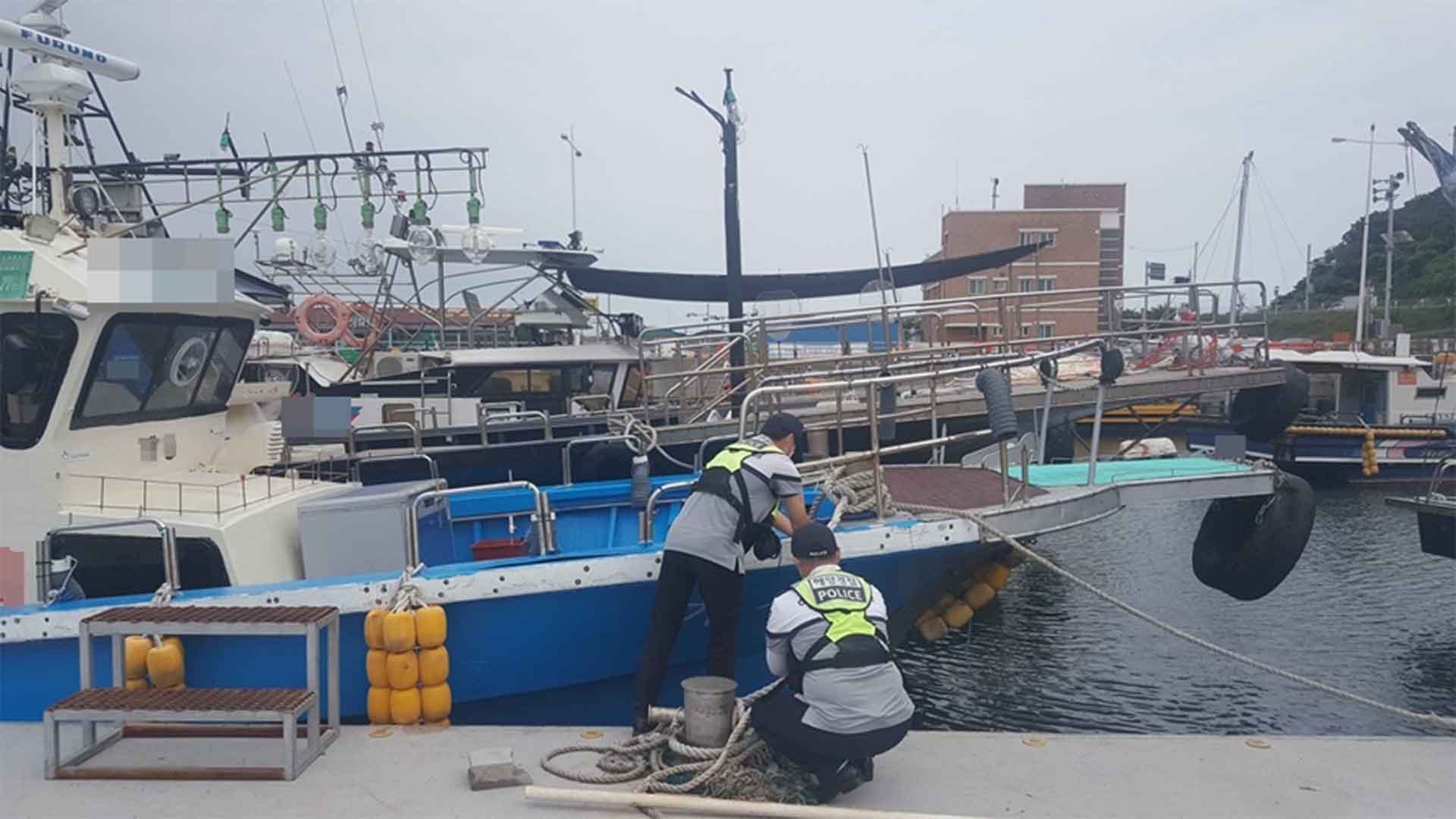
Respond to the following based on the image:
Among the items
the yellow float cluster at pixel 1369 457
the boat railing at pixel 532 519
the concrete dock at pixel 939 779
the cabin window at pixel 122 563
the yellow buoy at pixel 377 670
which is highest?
the boat railing at pixel 532 519

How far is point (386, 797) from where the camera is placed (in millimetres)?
3738

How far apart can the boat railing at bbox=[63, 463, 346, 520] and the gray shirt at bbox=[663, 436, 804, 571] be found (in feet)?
8.02

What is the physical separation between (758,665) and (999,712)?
3741mm

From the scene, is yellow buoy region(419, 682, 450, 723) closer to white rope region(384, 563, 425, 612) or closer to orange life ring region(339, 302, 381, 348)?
white rope region(384, 563, 425, 612)

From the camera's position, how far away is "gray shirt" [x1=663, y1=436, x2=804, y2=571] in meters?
4.25

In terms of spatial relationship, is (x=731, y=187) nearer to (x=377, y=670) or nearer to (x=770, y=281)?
(x=770, y=281)

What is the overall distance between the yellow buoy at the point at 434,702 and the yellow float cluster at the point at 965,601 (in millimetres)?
2496

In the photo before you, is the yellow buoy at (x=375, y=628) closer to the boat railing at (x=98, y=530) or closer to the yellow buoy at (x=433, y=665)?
the yellow buoy at (x=433, y=665)

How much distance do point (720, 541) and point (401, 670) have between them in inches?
56.5

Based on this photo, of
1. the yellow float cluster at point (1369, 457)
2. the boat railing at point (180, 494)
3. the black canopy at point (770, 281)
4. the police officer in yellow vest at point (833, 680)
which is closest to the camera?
the police officer in yellow vest at point (833, 680)

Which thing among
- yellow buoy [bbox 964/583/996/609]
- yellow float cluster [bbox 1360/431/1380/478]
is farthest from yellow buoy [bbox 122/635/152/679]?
yellow float cluster [bbox 1360/431/1380/478]

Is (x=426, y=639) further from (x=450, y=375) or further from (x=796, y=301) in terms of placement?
(x=796, y=301)

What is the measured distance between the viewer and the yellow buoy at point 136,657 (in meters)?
4.36

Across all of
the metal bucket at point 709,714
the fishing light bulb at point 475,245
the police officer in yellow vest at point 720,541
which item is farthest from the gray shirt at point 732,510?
the fishing light bulb at point 475,245
